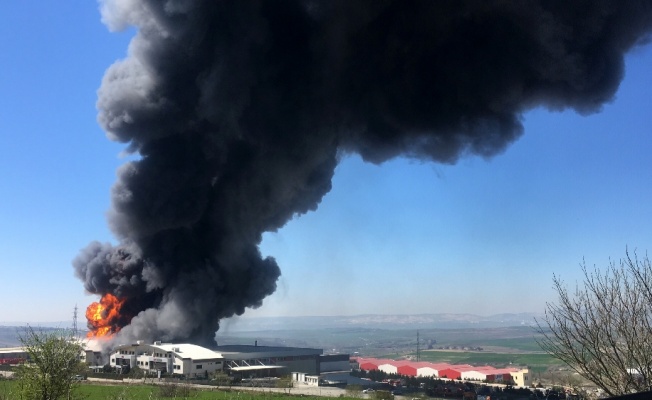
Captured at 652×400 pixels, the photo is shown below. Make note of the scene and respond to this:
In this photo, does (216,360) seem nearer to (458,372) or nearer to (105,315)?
(105,315)

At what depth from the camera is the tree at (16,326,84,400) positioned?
19.9m

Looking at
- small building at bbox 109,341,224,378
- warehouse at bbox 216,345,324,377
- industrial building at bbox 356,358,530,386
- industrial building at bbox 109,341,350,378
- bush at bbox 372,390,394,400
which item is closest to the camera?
bush at bbox 372,390,394,400

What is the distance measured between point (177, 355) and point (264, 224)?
18509 mm

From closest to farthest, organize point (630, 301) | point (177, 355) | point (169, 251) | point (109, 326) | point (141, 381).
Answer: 1. point (630, 301)
2. point (141, 381)
3. point (177, 355)
4. point (169, 251)
5. point (109, 326)

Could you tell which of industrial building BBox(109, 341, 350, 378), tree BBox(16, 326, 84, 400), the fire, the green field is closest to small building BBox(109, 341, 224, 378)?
industrial building BBox(109, 341, 350, 378)

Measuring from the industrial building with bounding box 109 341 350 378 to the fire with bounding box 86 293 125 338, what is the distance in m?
5.31

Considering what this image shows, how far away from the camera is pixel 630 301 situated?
736 inches

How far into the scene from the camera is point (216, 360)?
6644 centimetres

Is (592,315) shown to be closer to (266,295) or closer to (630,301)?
(630,301)

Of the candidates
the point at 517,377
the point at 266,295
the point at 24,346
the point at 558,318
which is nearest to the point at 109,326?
the point at 266,295

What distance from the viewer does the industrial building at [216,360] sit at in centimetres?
6444

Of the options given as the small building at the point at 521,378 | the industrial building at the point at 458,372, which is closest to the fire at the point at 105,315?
the industrial building at the point at 458,372

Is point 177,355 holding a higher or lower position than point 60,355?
lower

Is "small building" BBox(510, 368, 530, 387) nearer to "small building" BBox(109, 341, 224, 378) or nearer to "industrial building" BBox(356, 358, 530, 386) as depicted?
"industrial building" BBox(356, 358, 530, 386)
